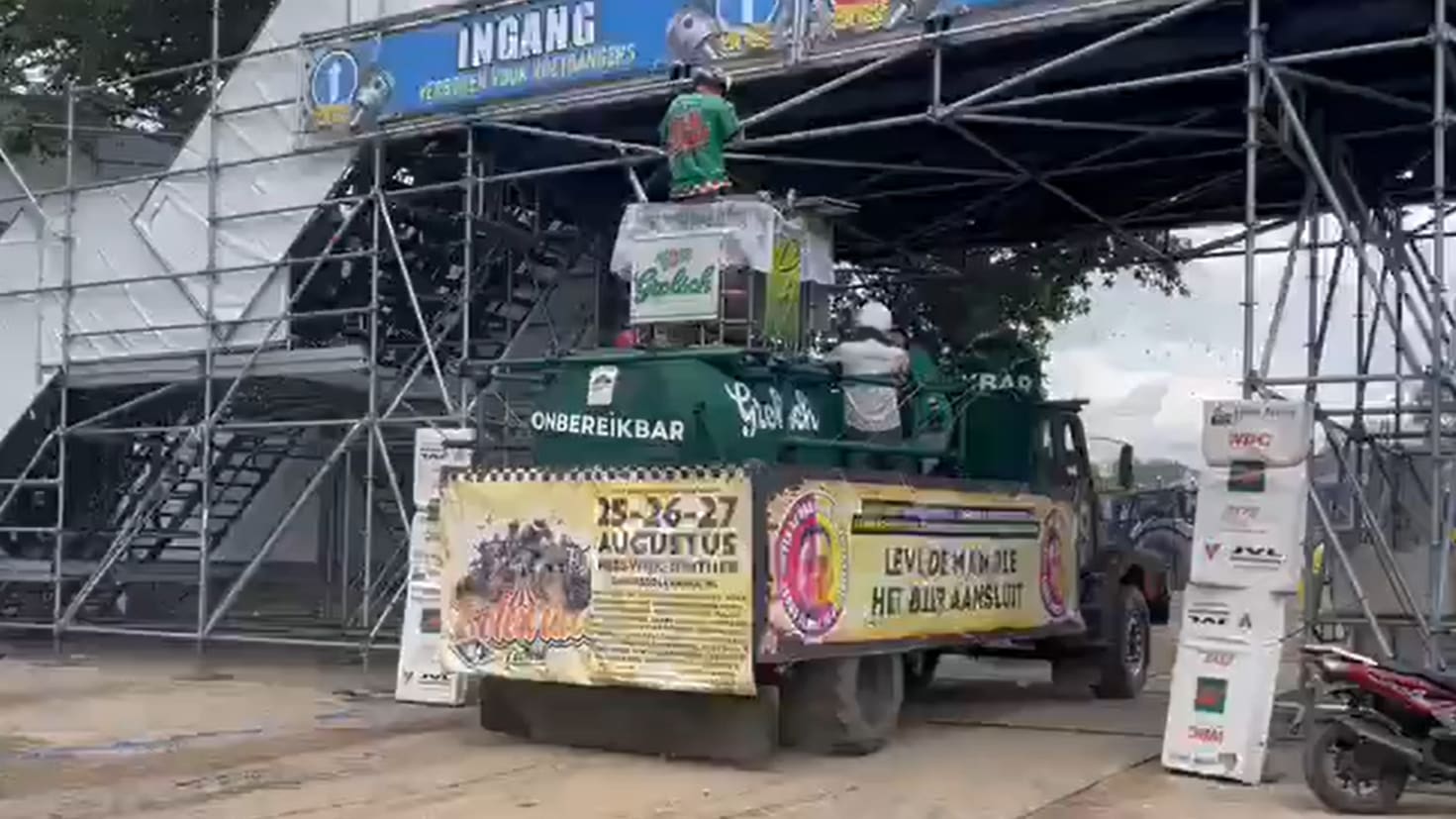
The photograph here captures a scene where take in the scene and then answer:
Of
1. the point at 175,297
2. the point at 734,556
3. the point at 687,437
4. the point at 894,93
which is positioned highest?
the point at 894,93

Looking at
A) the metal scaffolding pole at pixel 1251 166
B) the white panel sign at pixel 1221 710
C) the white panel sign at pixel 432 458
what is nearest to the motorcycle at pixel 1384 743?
the white panel sign at pixel 1221 710

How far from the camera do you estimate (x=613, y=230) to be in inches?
691

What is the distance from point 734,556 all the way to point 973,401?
390 centimetres

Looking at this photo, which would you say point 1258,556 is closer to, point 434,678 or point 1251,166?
point 1251,166

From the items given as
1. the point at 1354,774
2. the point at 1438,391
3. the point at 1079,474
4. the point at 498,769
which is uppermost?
the point at 1438,391

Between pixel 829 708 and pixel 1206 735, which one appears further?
pixel 829 708

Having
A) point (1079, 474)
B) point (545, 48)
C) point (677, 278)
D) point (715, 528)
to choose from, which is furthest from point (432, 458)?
point (1079, 474)

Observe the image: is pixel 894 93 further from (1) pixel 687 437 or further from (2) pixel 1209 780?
(2) pixel 1209 780

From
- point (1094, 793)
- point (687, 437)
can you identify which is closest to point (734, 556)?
point (687, 437)

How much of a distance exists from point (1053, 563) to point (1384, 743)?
499 cm

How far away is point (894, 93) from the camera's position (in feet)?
47.2

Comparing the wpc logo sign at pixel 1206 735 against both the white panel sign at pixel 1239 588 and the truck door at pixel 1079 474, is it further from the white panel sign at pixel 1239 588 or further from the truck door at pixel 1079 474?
the truck door at pixel 1079 474

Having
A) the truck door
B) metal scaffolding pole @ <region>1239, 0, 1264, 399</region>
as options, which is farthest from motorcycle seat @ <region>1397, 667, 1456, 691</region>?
the truck door

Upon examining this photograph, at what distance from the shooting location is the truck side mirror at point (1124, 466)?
15.9 meters
